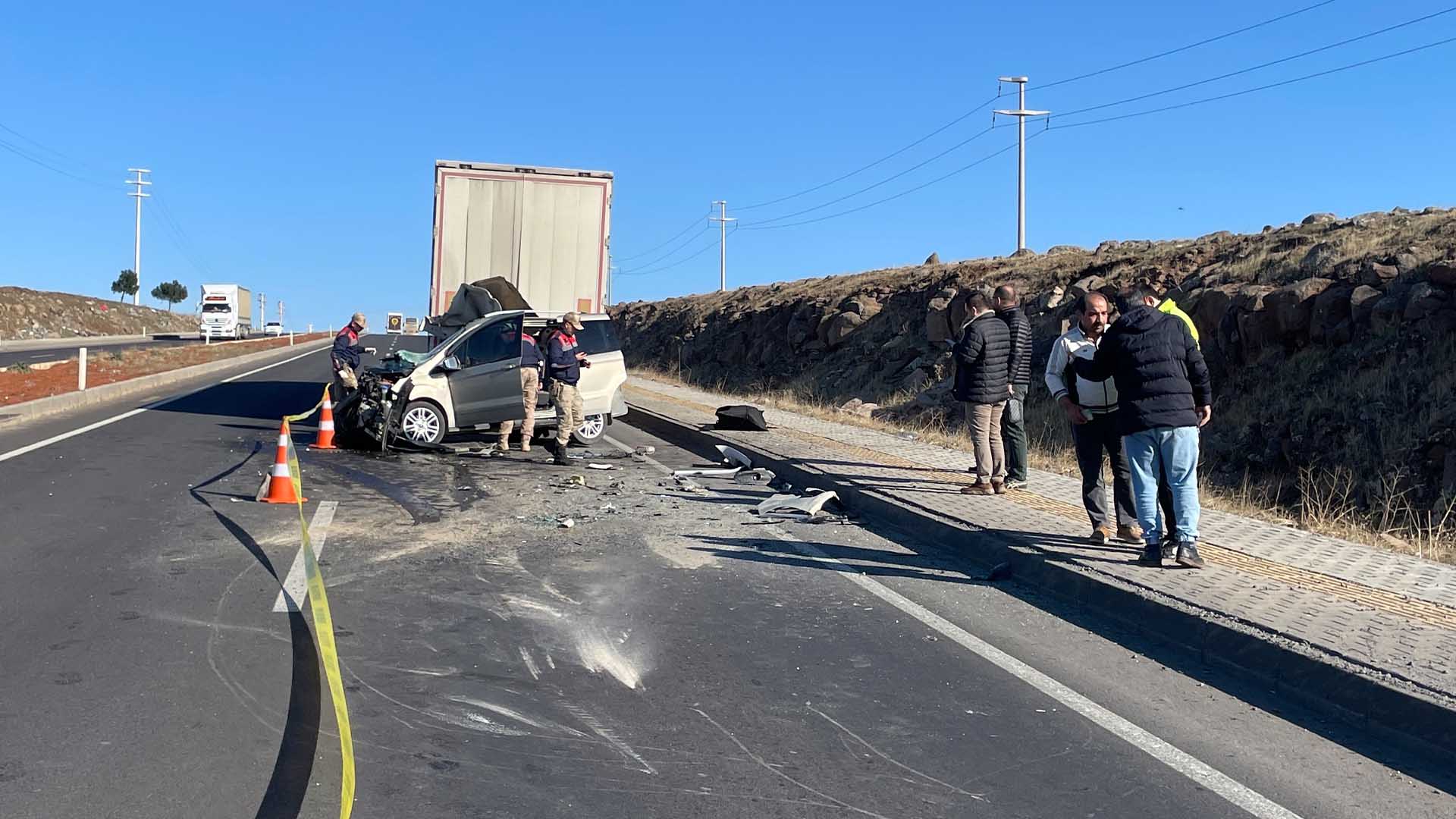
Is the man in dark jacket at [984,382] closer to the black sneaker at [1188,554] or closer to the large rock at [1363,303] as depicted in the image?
the black sneaker at [1188,554]

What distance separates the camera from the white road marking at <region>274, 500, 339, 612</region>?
6617 mm

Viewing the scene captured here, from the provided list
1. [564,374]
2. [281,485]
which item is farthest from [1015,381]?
[281,485]

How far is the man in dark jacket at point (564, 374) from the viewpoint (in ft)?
47.8

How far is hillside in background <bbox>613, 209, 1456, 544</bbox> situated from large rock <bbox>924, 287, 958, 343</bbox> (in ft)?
0.16

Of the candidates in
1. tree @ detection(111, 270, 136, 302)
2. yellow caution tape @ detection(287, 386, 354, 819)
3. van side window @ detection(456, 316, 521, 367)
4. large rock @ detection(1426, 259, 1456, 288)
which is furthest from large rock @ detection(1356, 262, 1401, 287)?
tree @ detection(111, 270, 136, 302)

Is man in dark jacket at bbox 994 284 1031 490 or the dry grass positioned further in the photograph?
man in dark jacket at bbox 994 284 1031 490

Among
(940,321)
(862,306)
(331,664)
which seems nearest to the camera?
(331,664)

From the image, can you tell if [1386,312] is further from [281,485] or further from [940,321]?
[281,485]

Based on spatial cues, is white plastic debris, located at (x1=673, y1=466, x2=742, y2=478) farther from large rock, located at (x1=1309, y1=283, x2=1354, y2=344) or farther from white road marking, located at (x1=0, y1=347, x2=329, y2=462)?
large rock, located at (x1=1309, y1=283, x2=1354, y2=344)

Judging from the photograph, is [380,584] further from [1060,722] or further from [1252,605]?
[1252,605]

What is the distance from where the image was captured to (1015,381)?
1116 centimetres

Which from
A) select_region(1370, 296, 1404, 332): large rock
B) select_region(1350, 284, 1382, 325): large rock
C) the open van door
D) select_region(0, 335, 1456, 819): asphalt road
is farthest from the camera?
select_region(1350, 284, 1382, 325): large rock

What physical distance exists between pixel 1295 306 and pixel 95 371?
29.3 m

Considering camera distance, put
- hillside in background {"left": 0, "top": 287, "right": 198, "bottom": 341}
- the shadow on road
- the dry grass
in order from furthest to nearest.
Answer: hillside in background {"left": 0, "top": 287, "right": 198, "bottom": 341}, the dry grass, the shadow on road
